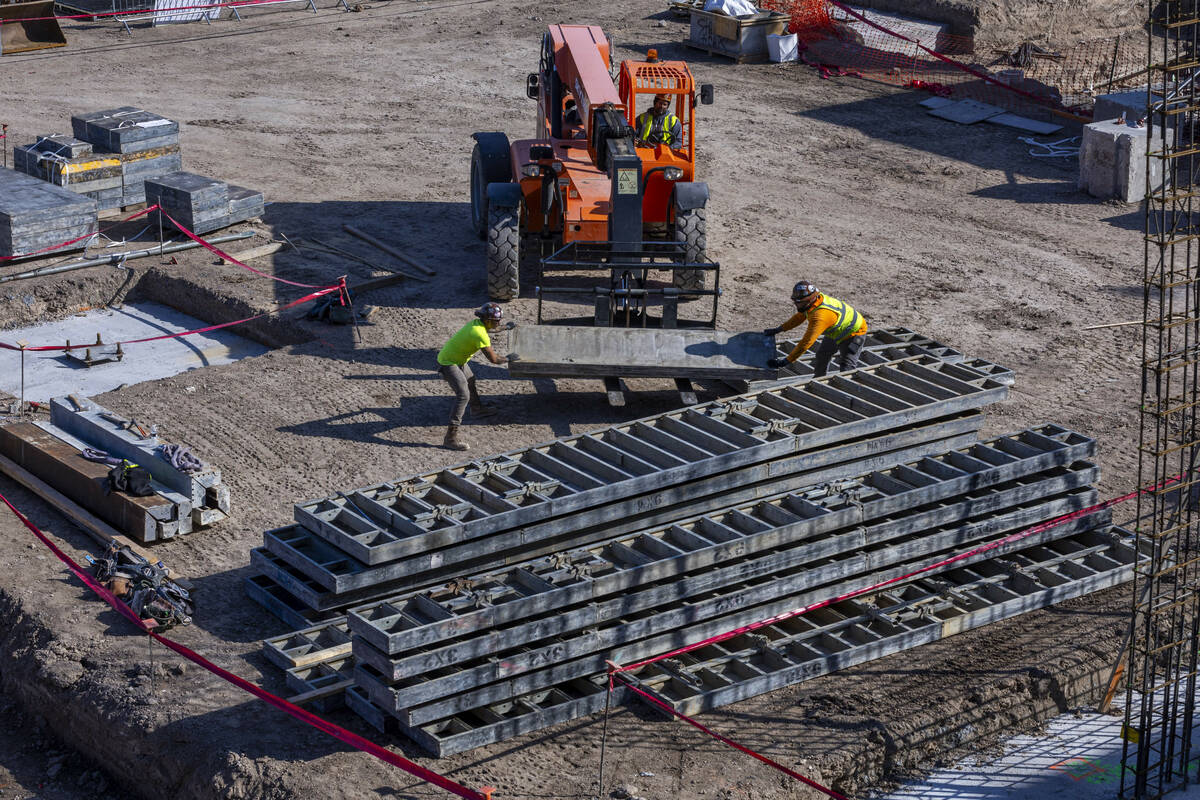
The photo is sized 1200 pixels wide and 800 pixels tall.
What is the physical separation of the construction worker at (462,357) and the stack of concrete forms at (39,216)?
23.6 ft

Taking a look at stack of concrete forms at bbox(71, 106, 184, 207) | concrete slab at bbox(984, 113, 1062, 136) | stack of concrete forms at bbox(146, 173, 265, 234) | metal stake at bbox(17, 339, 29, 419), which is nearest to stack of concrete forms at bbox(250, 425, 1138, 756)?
metal stake at bbox(17, 339, 29, 419)

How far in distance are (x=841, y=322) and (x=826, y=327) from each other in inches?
6.9

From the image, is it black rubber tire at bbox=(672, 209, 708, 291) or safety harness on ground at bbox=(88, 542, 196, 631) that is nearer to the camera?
safety harness on ground at bbox=(88, 542, 196, 631)

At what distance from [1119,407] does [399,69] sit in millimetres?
17464

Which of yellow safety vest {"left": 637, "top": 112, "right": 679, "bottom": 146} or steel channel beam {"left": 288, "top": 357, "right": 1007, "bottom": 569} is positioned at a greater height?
yellow safety vest {"left": 637, "top": 112, "right": 679, "bottom": 146}

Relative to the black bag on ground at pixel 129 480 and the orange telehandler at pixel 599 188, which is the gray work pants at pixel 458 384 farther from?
the black bag on ground at pixel 129 480

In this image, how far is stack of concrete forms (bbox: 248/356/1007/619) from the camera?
11.3 metres

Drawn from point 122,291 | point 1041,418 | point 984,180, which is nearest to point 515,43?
point 984,180

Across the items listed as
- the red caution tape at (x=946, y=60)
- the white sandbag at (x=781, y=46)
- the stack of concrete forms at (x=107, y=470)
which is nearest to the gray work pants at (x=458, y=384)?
the stack of concrete forms at (x=107, y=470)

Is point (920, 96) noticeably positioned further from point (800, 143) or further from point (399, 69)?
point (399, 69)

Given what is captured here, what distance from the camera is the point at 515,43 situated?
3077 cm

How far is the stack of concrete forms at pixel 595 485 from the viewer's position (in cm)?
1134

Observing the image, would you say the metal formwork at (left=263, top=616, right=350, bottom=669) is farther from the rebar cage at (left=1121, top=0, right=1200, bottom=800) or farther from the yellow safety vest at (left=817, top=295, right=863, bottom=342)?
the yellow safety vest at (left=817, top=295, right=863, bottom=342)

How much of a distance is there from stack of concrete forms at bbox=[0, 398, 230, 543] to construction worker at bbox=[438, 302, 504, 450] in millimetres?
2389
